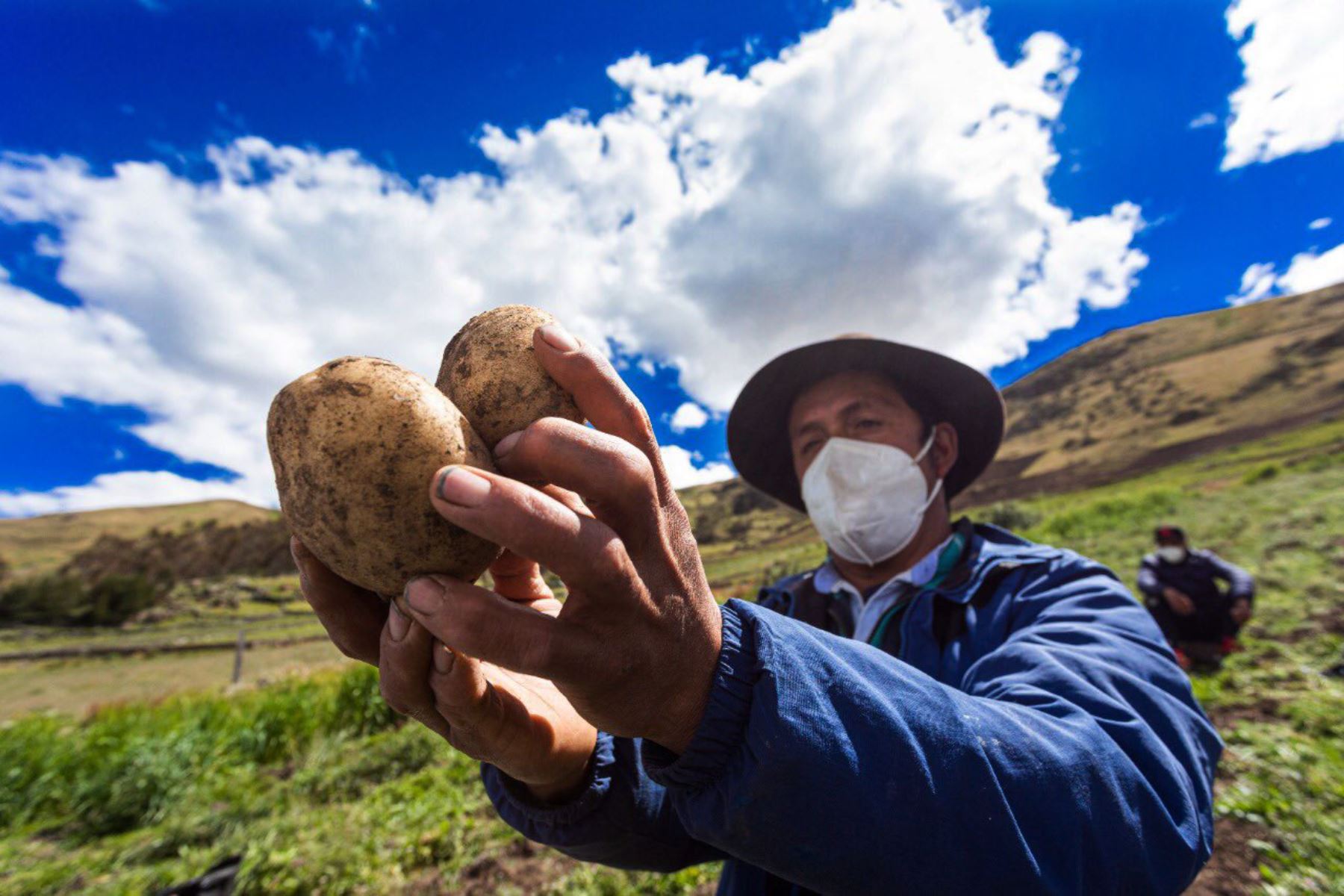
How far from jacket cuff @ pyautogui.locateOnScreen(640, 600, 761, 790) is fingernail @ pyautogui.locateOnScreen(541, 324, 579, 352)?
61 cm

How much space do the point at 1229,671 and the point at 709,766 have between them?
27.1 ft

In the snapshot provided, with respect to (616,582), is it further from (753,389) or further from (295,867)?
(295,867)

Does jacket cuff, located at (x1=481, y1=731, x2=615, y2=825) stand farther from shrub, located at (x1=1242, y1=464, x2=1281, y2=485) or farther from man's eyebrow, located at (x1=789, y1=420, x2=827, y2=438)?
shrub, located at (x1=1242, y1=464, x2=1281, y2=485)

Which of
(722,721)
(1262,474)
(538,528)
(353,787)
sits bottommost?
(353,787)

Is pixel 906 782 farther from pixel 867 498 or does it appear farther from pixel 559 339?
pixel 867 498

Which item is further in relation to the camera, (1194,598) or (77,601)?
(77,601)

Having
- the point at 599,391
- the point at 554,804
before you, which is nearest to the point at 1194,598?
the point at 554,804

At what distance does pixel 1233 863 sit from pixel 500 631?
4.82 m

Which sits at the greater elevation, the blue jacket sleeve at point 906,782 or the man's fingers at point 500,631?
the man's fingers at point 500,631

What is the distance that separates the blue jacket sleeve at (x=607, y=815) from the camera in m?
1.89

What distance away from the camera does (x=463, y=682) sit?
1.30 meters

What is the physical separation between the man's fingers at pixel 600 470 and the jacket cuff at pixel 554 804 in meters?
1.23

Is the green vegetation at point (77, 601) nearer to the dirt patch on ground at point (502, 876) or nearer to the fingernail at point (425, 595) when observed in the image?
the dirt patch on ground at point (502, 876)

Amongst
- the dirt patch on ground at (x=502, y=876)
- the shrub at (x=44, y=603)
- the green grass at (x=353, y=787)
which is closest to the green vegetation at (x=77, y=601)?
the shrub at (x=44, y=603)
